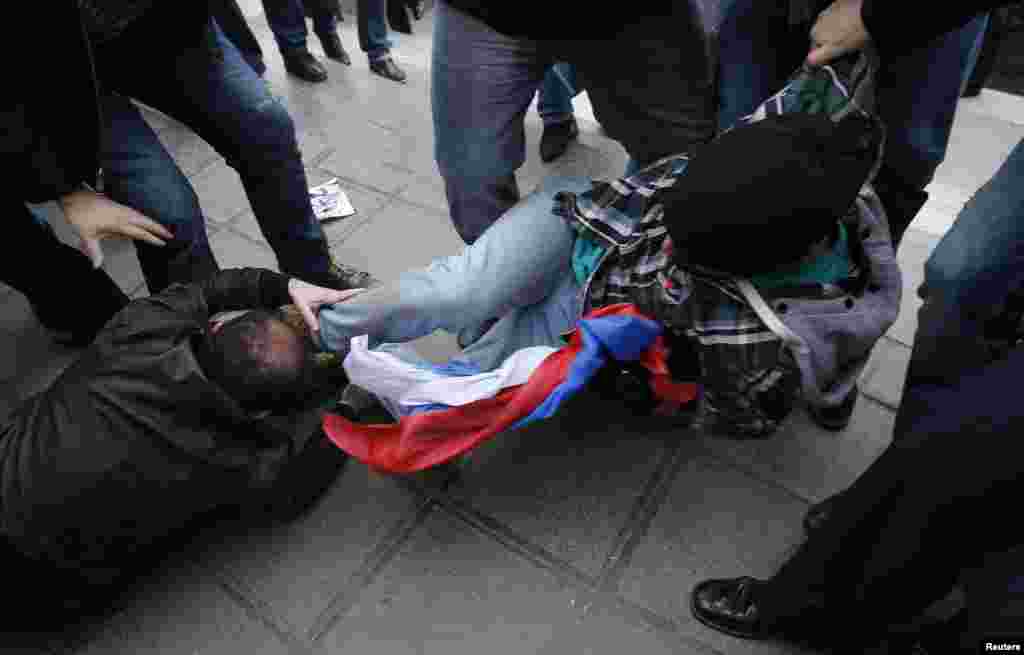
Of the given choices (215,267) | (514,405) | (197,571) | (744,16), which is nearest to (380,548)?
(197,571)

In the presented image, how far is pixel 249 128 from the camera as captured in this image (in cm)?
174

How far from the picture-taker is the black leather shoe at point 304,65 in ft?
11.1

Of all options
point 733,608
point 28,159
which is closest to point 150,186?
point 28,159

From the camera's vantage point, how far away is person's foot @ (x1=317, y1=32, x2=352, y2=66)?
3555 millimetres

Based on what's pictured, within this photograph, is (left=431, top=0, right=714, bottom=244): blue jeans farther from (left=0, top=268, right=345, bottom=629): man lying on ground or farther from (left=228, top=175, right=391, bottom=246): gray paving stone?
(left=228, top=175, right=391, bottom=246): gray paving stone

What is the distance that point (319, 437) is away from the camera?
67.3 inches

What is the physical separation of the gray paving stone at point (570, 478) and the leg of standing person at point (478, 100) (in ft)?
2.24

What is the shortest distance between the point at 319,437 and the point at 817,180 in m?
1.34

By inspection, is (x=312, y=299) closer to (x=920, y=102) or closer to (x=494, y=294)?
(x=494, y=294)

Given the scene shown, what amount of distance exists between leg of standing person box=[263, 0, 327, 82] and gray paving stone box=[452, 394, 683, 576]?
100 inches

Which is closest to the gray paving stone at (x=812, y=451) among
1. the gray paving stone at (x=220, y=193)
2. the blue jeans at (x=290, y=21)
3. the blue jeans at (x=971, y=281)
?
the blue jeans at (x=971, y=281)

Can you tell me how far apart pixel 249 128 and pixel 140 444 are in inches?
35.6

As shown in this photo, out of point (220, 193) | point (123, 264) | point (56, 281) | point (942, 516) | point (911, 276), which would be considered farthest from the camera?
point (220, 193)

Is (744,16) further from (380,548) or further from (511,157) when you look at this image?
(380,548)
